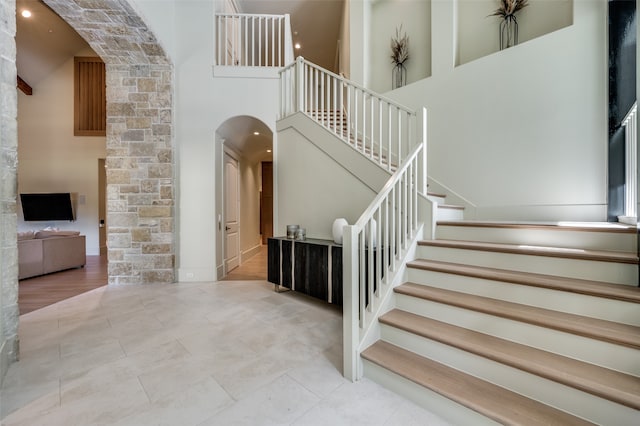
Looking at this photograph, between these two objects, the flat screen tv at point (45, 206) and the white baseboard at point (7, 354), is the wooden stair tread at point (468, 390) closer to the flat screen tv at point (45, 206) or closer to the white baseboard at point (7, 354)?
the white baseboard at point (7, 354)

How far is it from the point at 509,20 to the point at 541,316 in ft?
13.2

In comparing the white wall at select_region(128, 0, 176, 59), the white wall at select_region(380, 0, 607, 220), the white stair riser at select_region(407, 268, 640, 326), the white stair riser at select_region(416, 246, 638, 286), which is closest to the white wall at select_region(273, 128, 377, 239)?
the white stair riser at select_region(416, 246, 638, 286)

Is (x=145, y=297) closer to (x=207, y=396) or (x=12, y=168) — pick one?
(x=12, y=168)

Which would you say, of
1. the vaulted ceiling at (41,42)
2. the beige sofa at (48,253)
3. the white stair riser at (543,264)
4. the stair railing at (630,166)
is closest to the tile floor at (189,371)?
the white stair riser at (543,264)

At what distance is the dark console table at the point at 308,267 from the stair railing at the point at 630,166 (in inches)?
111

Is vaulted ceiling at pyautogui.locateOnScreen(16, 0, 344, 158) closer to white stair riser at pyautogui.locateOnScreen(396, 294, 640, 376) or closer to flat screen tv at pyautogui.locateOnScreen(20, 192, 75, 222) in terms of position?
flat screen tv at pyautogui.locateOnScreen(20, 192, 75, 222)

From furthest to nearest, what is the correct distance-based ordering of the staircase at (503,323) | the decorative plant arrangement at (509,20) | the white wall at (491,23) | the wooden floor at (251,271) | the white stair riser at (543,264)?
the wooden floor at (251,271)
the decorative plant arrangement at (509,20)
the white wall at (491,23)
the white stair riser at (543,264)
the staircase at (503,323)

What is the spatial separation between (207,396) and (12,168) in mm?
2185

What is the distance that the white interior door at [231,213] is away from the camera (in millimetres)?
4984

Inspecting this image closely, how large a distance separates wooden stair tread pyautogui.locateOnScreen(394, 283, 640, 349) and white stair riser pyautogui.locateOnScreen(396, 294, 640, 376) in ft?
0.12

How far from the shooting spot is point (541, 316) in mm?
1530

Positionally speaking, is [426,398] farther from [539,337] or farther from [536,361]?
[539,337]

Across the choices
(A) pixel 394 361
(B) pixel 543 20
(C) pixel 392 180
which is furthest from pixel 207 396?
(B) pixel 543 20

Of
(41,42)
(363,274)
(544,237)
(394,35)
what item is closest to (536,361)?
(363,274)
